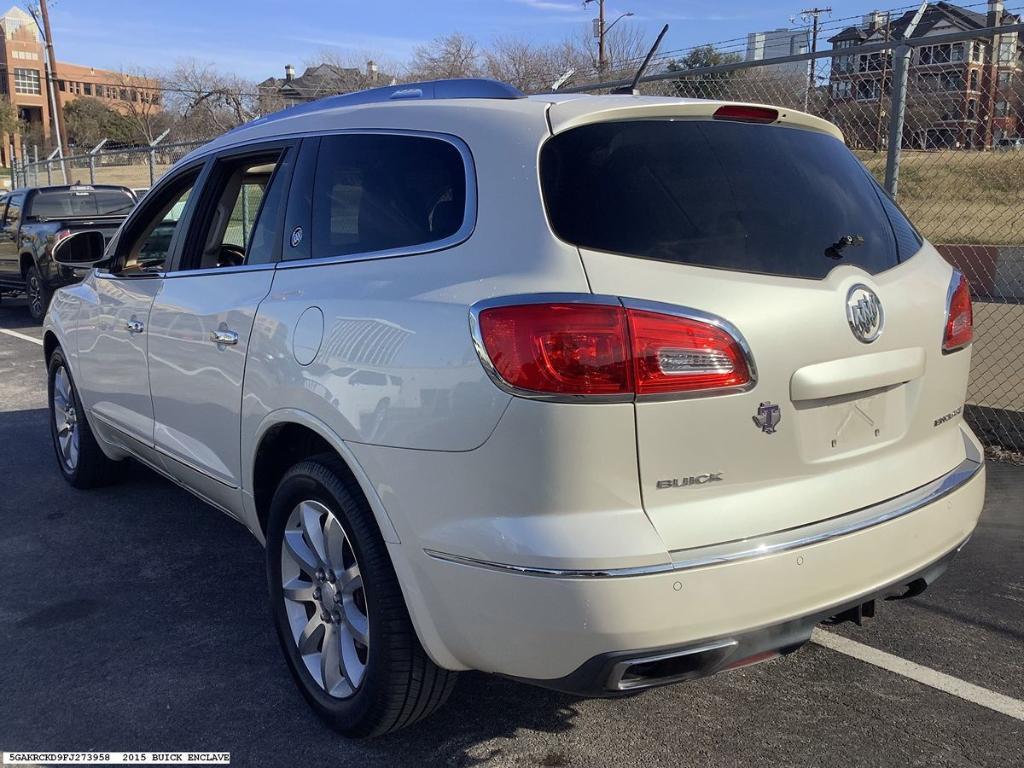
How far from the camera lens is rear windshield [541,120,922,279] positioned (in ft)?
7.88

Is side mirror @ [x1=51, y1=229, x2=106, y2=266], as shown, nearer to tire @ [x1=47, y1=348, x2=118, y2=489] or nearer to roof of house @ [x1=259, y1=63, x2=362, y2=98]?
tire @ [x1=47, y1=348, x2=118, y2=489]

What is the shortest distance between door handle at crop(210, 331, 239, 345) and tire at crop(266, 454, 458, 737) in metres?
0.59

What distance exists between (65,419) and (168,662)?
8.81 ft

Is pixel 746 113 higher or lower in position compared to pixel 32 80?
lower

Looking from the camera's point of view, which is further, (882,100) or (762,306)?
(882,100)

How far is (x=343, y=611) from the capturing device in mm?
2910

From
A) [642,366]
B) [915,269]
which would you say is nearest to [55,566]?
[642,366]

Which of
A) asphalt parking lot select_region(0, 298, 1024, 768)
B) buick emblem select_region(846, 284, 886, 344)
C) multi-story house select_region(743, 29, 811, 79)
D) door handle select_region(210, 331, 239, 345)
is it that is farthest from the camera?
multi-story house select_region(743, 29, 811, 79)

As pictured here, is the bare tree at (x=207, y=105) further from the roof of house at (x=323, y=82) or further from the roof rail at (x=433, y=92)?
the roof rail at (x=433, y=92)

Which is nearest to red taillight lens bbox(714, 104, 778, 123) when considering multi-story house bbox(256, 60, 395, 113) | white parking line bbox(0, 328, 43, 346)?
white parking line bbox(0, 328, 43, 346)

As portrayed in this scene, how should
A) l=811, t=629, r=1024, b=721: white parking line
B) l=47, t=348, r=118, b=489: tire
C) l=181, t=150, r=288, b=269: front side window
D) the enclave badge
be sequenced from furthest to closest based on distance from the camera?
l=47, t=348, r=118, b=489: tire → l=181, t=150, r=288, b=269: front side window → l=811, t=629, r=1024, b=721: white parking line → the enclave badge

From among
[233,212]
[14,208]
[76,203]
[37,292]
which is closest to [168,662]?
[233,212]

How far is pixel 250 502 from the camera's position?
3.41 meters

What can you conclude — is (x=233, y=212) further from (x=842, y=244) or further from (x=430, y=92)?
(x=842, y=244)
